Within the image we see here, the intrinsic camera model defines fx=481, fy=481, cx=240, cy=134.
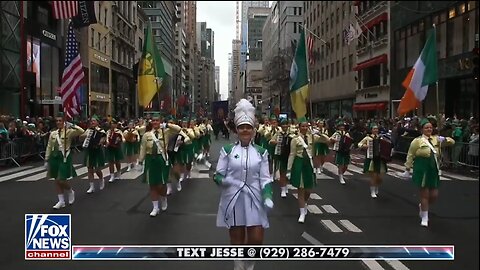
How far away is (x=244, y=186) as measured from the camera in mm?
3270

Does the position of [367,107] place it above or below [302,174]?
above

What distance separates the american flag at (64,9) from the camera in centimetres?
267

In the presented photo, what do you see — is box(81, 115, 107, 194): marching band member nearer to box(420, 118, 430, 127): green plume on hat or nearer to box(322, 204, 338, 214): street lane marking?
box(322, 204, 338, 214): street lane marking

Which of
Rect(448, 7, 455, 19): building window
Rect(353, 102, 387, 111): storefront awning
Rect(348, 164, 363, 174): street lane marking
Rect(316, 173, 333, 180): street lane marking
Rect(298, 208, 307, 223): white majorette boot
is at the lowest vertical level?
Rect(316, 173, 333, 180): street lane marking

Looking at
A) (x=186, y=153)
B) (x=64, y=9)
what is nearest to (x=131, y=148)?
(x=186, y=153)

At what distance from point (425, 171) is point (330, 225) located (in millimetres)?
1283

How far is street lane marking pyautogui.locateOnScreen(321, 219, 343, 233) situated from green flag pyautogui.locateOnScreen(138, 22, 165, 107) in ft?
7.37

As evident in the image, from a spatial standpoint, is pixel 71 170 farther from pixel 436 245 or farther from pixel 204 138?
pixel 436 245

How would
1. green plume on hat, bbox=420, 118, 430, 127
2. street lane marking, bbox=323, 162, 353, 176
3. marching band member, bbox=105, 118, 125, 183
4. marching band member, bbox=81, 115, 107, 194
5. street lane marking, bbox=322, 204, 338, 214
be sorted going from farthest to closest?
street lane marking, bbox=323, 162, 353, 176 < marching band member, bbox=105, 118, 125, 183 < marching band member, bbox=81, 115, 107, 194 < street lane marking, bbox=322, 204, 338, 214 < green plume on hat, bbox=420, 118, 430, 127

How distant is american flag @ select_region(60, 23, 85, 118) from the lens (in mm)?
3777

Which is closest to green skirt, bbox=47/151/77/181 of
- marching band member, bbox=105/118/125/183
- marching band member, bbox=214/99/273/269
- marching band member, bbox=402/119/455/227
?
marching band member, bbox=105/118/125/183

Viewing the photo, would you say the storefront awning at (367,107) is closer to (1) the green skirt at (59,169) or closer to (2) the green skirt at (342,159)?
(1) the green skirt at (59,169)

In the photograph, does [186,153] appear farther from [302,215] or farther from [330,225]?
[330,225]

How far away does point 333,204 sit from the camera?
7.14 m
